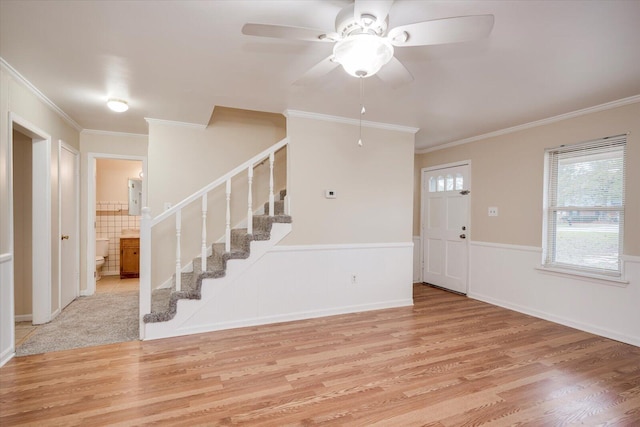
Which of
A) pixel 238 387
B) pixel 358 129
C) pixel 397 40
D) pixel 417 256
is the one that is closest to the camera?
pixel 397 40

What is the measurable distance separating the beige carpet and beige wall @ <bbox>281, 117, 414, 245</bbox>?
1.84 m

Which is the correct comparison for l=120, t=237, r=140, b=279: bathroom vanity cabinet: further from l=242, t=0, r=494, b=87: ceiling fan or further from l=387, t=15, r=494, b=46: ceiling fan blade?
l=387, t=15, r=494, b=46: ceiling fan blade

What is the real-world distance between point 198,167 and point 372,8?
3117 mm

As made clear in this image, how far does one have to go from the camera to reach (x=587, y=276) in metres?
3.30

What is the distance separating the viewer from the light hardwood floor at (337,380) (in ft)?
6.23

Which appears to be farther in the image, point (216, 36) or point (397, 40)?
point (216, 36)

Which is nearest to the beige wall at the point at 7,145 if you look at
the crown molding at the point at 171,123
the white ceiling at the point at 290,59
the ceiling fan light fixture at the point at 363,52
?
the white ceiling at the point at 290,59

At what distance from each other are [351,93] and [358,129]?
0.92 metres

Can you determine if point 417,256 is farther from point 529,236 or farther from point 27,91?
point 27,91

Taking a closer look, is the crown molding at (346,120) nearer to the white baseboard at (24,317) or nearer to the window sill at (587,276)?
the window sill at (587,276)

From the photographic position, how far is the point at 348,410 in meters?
1.95

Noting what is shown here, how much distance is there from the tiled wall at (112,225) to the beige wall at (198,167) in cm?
263

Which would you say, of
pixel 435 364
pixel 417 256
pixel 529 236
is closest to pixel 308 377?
pixel 435 364

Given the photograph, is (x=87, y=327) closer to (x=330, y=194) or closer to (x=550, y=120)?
(x=330, y=194)
